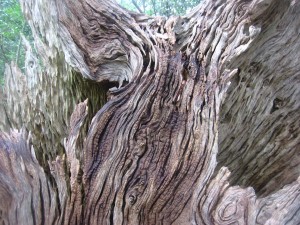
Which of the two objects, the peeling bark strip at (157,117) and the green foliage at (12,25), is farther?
the green foliage at (12,25)

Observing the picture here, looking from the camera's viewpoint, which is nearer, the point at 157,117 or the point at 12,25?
the point at 157,117

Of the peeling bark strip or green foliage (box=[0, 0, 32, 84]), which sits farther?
green foliage (box=[0, 0, 32, 84])

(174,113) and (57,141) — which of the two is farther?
(57,141)

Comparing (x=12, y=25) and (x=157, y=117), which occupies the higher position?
(x=12, y=25)

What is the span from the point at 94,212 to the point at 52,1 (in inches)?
49.4

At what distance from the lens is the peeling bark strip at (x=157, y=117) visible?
4.87 feet

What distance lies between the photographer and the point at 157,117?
1686 millimetres

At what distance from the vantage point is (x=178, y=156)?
1.57 metres

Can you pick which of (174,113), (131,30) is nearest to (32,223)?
(174,113)

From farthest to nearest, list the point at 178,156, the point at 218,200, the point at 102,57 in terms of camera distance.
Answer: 1. the point at 102,57
2. the point at 178,156
3. the point at 218,200

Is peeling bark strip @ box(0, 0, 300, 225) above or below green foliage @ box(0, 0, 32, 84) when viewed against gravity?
below

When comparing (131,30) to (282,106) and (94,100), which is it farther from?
(282,106)

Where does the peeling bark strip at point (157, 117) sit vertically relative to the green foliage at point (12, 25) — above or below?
below

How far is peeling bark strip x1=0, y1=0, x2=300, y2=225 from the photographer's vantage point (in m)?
1.48
